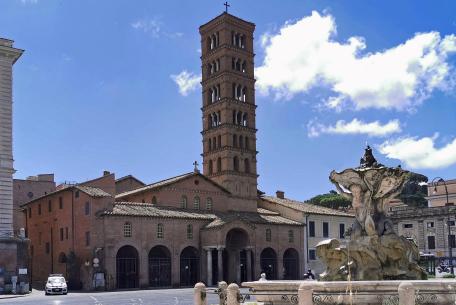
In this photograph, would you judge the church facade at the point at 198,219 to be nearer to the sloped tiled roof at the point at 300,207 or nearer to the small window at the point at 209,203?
the small window at the point at 209,203

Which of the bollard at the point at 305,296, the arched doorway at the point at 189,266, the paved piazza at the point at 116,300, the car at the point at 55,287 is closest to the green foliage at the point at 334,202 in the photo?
the arched doorway at the point at 189,266

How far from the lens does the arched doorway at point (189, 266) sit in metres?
58.2

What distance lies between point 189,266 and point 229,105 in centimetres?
1833

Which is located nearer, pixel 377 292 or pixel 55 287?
pixel 377 292

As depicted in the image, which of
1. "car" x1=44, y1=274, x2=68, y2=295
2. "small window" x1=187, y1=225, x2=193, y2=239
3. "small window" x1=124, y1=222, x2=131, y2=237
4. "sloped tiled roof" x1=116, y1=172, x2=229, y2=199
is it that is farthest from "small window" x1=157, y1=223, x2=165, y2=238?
"car" x1=44, y1=274, x2=68, y2=295

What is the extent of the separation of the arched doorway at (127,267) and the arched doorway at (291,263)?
Result: 58.9 ft

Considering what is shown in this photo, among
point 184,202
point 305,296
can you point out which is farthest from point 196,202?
point 305,296

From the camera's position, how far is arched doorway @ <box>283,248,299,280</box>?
218 ft

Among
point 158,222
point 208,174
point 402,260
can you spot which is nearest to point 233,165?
point 208,174

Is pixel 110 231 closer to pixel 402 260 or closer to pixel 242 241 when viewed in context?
pixel 242 241

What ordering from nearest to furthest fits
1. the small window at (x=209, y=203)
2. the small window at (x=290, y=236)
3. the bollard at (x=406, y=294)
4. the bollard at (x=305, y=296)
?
the bollard at (x=406, y=294) → the bollard at (x=305, y=296) → the small window at (x=209, y=203) → the small window at (x=290, y=236)

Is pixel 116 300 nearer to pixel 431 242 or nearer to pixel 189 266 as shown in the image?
pixel 189 266

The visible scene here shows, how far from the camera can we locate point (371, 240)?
21.0 meters

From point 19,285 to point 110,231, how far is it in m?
8.62
